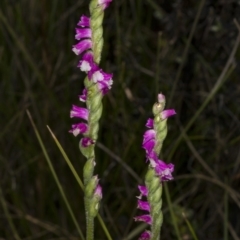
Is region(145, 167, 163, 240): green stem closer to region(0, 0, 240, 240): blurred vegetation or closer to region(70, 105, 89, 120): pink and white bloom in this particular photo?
region(70, 105, 89, 120): pink and white bloom

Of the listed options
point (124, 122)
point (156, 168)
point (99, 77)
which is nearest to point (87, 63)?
point (99, 77)

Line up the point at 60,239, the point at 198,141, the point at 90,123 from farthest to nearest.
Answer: the point at 198,141
the point at 60,239
the point at 90,123

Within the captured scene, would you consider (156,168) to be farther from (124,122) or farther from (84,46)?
(124,122)

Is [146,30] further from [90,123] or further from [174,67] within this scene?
[90,123]

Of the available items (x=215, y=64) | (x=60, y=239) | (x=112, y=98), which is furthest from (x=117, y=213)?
(x=215, y=64)

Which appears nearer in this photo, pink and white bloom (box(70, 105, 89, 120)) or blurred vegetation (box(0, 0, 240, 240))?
pink and white bloom (box(70, 105, 89, 120))

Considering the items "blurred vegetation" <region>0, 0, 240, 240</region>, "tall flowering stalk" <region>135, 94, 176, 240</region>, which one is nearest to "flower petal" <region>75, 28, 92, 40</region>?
"tall flowering stalk" <region>135, 94, 176, 240</region>

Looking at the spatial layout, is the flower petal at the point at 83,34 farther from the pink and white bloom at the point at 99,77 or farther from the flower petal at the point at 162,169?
the flower petal at the point at 162,169

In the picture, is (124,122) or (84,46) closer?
(84,46)
